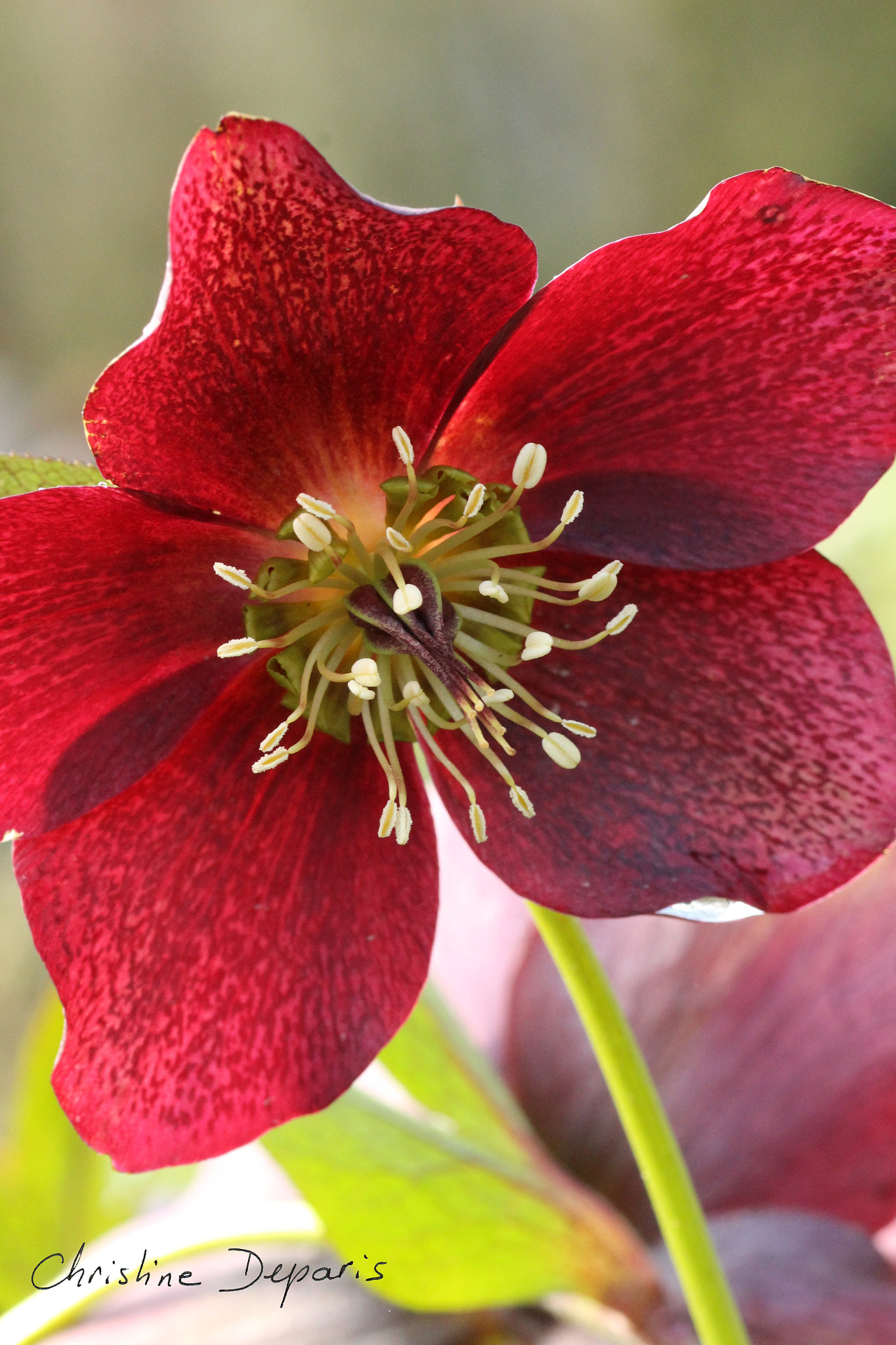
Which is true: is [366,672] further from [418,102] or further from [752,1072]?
[418,102]

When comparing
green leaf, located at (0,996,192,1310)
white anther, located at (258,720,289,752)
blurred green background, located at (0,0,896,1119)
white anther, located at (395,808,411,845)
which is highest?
blurred green background, located at (0,0,896,1119)

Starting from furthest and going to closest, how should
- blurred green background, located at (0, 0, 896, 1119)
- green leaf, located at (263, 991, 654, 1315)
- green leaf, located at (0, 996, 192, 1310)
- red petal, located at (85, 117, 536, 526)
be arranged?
1. blurred green background, located at (0, 0, 896, 1119)
2. green leaf, located at (0, 996, 192, 1310)
3. green leaf, located at (263, 991, 654, 1315)
4. red petal, located at (85, 117, 536, 526)

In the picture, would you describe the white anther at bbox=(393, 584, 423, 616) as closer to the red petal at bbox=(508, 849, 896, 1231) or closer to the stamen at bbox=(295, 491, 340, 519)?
the stamen at bbox=(295, 491, 340, 519)

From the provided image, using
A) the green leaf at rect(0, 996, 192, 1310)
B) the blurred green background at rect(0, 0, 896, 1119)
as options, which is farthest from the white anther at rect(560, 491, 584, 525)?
the blurred green background at rect(0, 0, 896, 1119)

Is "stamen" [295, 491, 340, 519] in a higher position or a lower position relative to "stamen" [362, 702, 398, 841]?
higher

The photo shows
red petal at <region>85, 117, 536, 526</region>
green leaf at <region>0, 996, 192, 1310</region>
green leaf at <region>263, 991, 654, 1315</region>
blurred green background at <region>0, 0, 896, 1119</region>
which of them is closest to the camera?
red petal at <region>85, 117, 536, 526</region>

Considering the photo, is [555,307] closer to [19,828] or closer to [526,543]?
[526,543]

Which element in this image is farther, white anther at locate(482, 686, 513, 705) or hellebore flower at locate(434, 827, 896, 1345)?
hellebore flower at locate(434, 827, 896, 1345)

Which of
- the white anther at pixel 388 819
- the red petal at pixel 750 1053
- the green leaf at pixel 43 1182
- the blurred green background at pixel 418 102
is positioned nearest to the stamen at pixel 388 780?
the white anther at pixel 388 819
